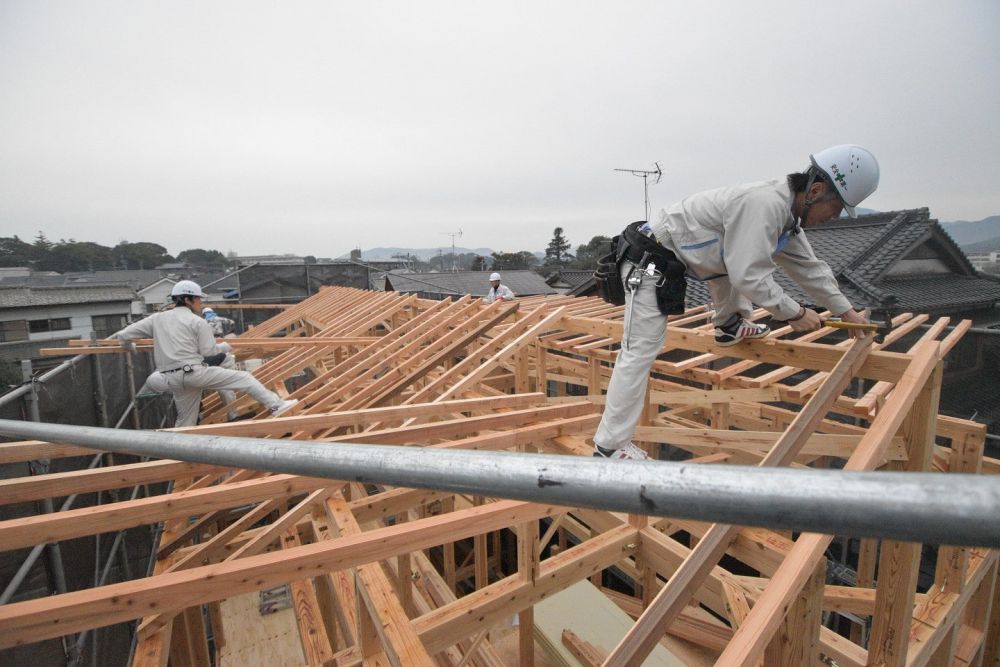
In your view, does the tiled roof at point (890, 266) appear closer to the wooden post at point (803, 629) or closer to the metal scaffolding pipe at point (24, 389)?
the wooden post at point (803, 629)

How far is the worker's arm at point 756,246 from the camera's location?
2.54 m

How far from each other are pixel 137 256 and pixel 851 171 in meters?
79.2

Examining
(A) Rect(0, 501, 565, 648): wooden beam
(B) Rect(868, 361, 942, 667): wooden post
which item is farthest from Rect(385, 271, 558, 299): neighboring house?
(B) Rect(868, 361, 942, 667): wooden post

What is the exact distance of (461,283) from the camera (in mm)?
25703

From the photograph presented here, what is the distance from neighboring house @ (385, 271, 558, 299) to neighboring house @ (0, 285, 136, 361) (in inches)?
475

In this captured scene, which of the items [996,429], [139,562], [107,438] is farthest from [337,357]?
[996,429]

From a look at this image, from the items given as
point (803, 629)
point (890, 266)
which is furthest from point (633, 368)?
point (890, 266)

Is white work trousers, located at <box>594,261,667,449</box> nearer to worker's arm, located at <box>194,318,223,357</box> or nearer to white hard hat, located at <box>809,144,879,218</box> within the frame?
white hard hat, located at <box>809,144,879,218</box>

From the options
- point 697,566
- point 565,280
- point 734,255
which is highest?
point 734,255

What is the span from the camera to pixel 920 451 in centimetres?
246

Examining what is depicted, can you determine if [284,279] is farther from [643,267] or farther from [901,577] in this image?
[901,577]

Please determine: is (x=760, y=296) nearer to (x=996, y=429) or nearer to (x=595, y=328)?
(x=595, y=328)

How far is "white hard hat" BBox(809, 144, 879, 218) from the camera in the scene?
260cm

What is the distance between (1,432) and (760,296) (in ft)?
12.2
